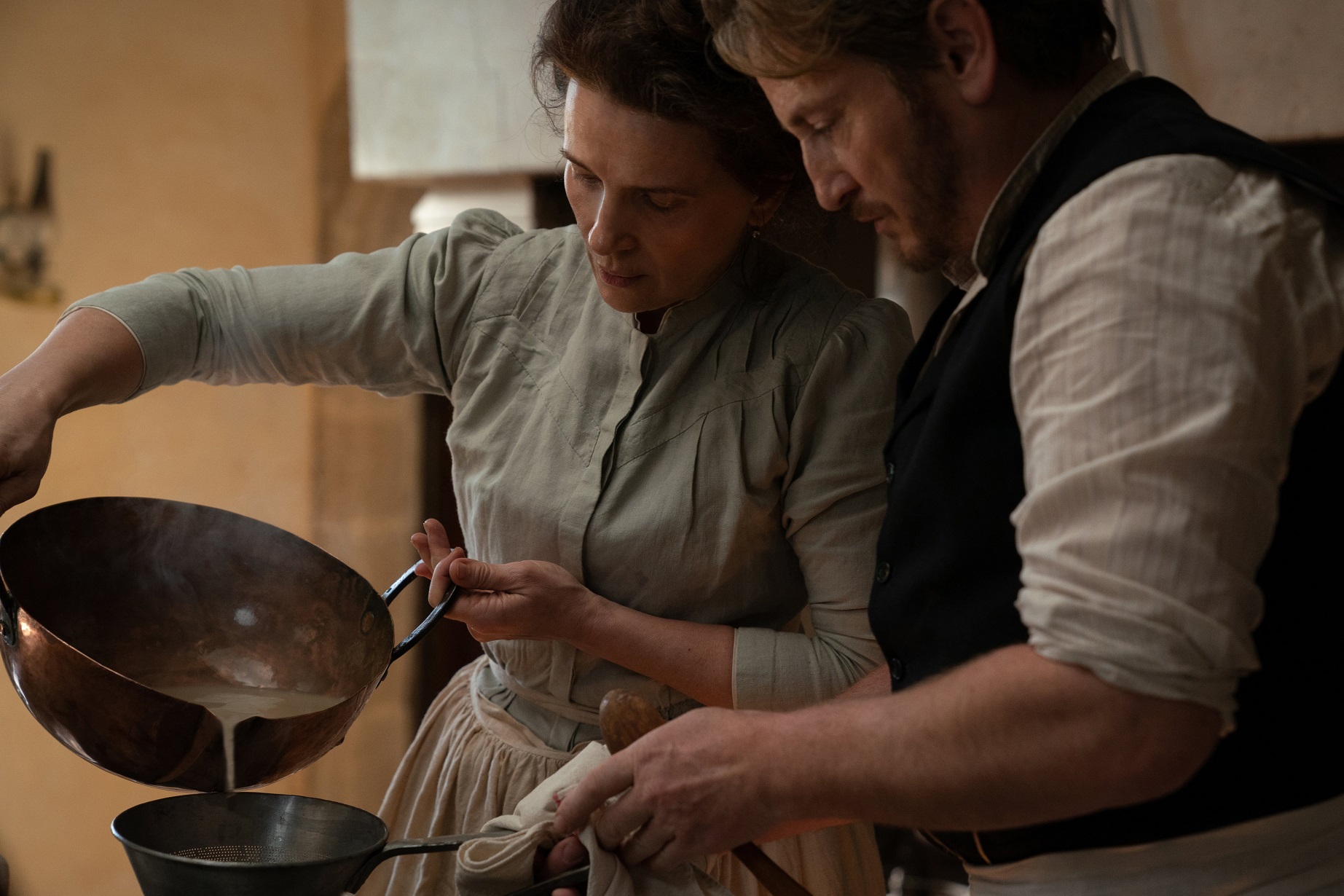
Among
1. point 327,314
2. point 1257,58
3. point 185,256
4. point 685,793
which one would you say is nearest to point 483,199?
point 185,256

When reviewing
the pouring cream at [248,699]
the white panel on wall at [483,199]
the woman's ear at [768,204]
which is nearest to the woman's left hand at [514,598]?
the pouring cream at [248,699]

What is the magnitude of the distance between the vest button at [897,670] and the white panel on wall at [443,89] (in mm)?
2172

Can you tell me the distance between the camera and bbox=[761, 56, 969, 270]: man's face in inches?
41.8

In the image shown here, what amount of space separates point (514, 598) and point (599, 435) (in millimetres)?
251

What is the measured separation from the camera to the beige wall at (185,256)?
3.75 metres

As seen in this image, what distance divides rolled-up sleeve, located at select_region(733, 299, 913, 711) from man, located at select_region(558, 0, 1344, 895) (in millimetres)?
262

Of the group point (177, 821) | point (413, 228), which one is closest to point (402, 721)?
point (413, 228)

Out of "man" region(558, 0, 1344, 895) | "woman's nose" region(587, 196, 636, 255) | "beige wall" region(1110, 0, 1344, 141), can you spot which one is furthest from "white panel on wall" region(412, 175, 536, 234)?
"man" region(558, 0, 1344, 895)

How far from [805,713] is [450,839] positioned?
0.36m

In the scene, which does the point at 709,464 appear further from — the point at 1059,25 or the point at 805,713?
the point at 1059,25

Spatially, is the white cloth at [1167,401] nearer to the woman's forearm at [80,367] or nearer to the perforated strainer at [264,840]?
the perforated strainer at [264,840]

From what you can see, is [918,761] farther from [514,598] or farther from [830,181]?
[514,598]

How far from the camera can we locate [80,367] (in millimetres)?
1477

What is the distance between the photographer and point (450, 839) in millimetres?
1124
